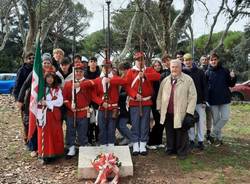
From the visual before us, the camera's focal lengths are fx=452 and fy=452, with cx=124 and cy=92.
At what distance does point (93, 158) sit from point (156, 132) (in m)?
1.92

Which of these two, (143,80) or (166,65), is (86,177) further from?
(166,65)

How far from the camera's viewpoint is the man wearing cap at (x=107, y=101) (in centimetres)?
804

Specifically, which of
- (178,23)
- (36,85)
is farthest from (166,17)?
(36,85)

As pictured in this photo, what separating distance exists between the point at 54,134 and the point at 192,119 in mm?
2449

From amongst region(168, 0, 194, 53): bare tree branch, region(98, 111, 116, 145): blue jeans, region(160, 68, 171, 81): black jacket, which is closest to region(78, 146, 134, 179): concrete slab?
region(98, 111, 116, 145): blue jeans

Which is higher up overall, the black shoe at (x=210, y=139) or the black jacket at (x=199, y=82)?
the black jacket at (x=199, y=82)

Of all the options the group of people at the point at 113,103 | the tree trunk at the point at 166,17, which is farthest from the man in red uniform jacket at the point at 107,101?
the tree trunk at the point at 166,17

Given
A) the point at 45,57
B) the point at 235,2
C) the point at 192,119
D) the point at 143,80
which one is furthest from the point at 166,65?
the point at 235,2

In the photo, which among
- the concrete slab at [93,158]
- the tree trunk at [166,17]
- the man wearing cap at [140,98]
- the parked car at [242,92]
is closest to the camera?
the concrete slab at [93,158]

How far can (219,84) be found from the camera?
907cm

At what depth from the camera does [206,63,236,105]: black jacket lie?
9055 millimetres

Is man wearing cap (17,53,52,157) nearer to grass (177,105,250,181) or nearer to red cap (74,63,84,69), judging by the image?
red cap (74,63,84,69)

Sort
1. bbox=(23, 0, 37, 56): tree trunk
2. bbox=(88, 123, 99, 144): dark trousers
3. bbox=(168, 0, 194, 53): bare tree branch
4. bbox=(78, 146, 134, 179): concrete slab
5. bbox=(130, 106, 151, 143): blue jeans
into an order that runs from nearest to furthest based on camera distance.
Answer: bbox=(78, 146, 134, 179): concrete slab
bbox=(130, 106, 151, 143): blue jeans
bbox=(88, 123, 99, 144): dark trousers
bbox=(168, 0, 194, 53): bare tree branch
bbox=(23, 0, 37, 56): tree trunk

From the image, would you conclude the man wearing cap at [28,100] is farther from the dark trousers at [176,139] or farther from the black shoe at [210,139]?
the black shoe at [210,139]
